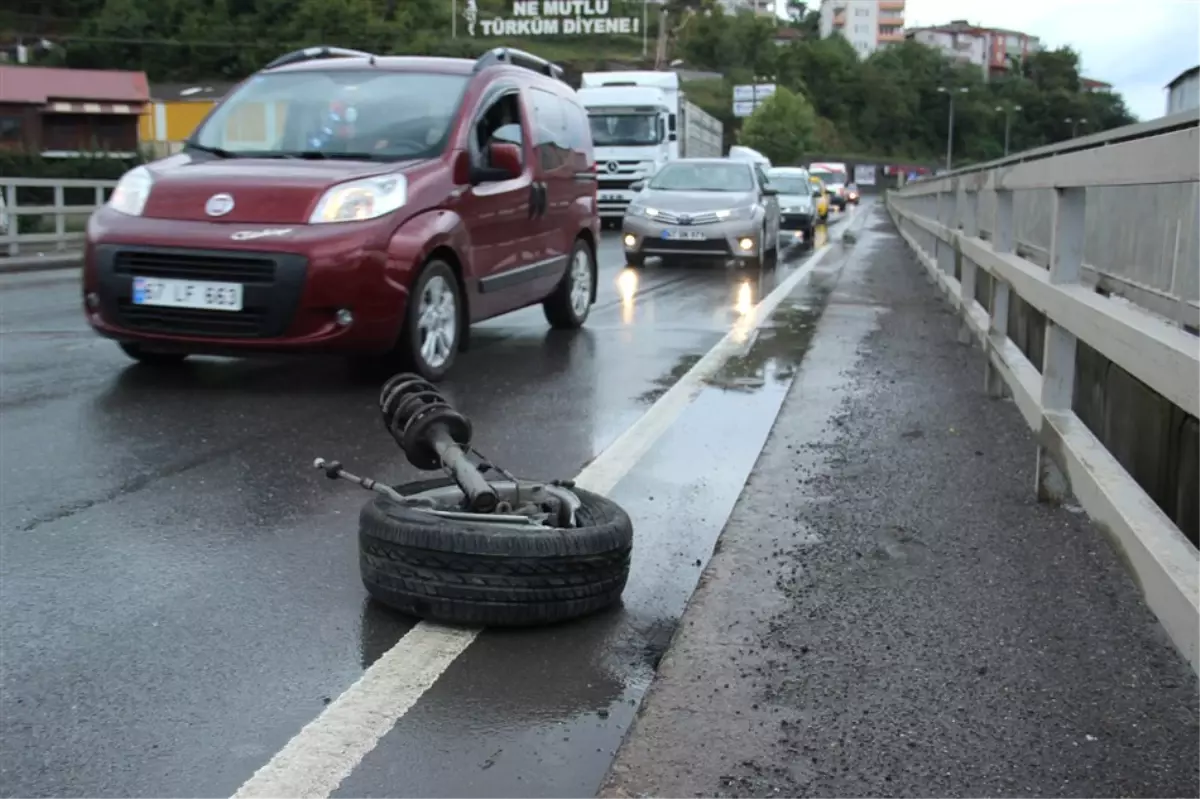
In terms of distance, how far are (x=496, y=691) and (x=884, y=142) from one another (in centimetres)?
16987

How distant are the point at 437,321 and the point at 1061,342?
3.75 m

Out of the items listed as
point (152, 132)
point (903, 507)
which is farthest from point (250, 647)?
point (152, 132)

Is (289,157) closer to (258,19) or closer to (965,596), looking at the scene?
(965,596)

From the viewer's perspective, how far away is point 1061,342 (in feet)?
14.5

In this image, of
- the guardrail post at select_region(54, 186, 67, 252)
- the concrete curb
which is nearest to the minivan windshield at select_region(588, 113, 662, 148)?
the guardrail post at select_region(54, 186, 67, 252)

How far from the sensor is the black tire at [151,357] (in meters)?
7.23

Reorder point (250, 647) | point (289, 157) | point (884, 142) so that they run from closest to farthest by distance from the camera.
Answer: point (250, 647)
point (289, 157)
point (884, 142)

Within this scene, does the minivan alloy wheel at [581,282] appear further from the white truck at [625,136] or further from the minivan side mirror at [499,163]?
the white truck at [625,136]

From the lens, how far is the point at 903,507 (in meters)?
4.50

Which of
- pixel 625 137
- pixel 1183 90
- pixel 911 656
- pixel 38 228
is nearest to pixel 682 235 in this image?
pixel 38 228

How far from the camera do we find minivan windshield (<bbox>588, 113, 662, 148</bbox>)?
30.7 m

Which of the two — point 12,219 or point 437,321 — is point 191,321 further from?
point 12,219

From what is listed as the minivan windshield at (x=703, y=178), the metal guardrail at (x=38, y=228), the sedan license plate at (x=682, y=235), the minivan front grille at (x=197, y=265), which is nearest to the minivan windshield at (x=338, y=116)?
the minivan front grille at (x=197, y=265)

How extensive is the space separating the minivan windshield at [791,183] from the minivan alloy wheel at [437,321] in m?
22.3
